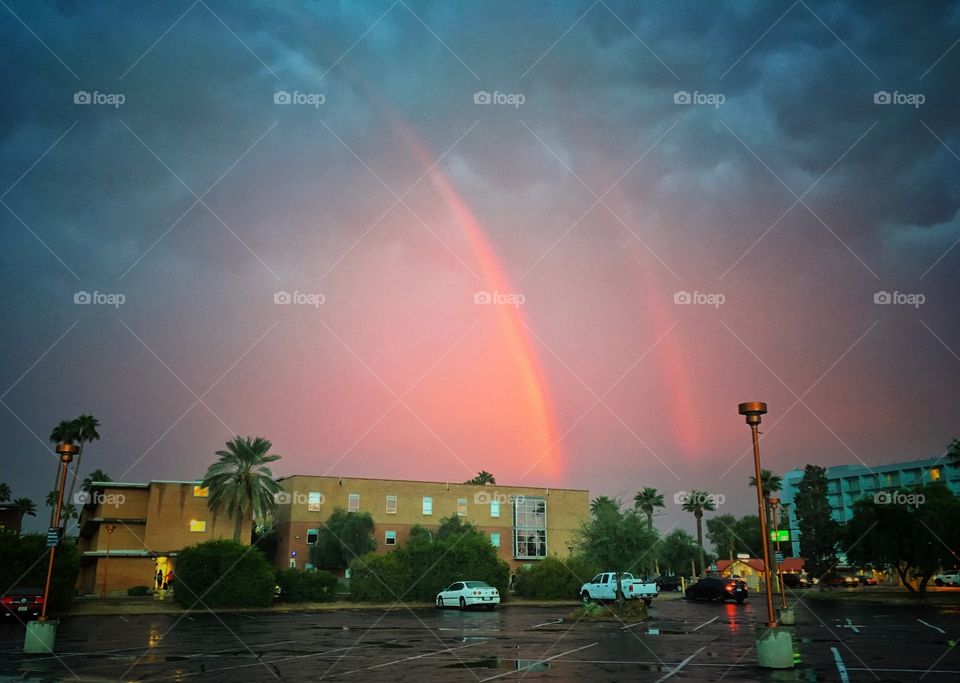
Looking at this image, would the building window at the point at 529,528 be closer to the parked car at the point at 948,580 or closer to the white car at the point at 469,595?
the white car at the point at 469,595

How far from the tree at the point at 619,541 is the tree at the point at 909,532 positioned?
2254 cm

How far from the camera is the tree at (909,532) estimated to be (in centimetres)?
4547

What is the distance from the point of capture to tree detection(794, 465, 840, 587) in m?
85.2

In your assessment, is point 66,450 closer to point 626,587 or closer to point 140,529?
point 626,587

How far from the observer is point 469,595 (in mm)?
38500

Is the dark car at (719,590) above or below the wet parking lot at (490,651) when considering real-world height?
below

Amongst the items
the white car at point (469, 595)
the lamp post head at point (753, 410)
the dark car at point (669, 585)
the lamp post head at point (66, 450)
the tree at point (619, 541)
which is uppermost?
the lamp post head at point (753, 410)

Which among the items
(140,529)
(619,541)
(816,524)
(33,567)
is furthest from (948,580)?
(33,567)

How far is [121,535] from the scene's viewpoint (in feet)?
178

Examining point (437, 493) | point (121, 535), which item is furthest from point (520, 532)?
point (121, 535)

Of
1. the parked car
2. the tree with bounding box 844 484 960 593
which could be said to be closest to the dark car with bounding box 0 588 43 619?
the tree with bounding box 844 484 960 593

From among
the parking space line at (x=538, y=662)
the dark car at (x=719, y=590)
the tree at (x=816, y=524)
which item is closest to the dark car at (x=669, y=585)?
the tree at (x=816, y=524)

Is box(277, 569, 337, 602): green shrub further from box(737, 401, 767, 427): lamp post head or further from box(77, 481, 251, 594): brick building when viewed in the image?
box(737, 401, 767, 427): lamp post head

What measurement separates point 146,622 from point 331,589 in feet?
55.5
